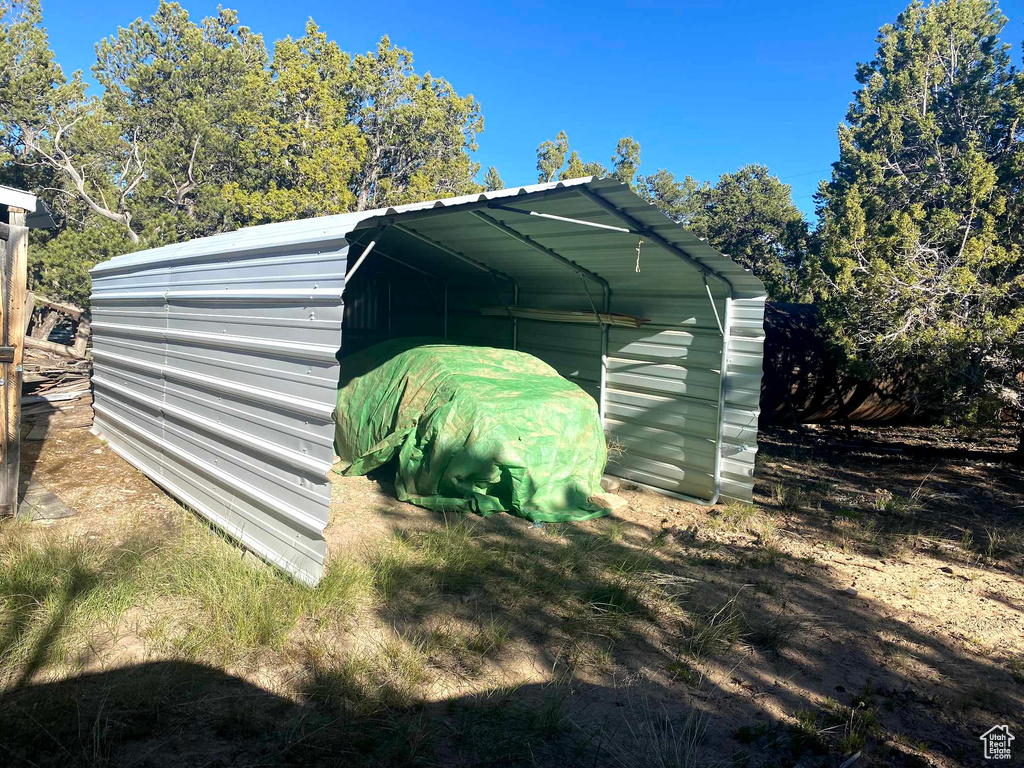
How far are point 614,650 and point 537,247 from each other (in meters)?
4.97

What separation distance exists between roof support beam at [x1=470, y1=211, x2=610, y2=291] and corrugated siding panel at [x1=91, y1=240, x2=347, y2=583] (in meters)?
2.48

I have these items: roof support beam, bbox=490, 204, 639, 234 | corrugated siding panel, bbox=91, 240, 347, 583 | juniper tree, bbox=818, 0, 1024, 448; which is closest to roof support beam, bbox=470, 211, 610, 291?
roof support beam, bbox=490, 204, 639, 234

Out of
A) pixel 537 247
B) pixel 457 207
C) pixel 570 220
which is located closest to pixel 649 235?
pixel 570 220

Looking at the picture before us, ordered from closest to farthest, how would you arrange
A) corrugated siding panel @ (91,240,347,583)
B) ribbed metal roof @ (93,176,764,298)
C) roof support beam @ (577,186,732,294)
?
corrugated siding panel @ (91,240,347,583) < ribbed metal roof @ (93,176,764,298) < roof support beam @ (577,186,732,294)

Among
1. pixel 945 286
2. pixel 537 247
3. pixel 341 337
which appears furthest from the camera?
pixel 945 286

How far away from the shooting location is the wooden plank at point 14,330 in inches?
208

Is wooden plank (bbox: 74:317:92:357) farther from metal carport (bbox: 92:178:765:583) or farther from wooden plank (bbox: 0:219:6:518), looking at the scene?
wooden plank (bbox: 0:219:6:518)

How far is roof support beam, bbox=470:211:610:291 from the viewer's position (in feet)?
23.2

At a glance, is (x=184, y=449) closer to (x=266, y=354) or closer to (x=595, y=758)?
(x=266, y=354)

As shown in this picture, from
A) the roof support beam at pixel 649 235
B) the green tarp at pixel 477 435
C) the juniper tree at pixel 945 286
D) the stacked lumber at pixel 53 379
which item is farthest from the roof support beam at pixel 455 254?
the stacked lumber at pixel 53 379

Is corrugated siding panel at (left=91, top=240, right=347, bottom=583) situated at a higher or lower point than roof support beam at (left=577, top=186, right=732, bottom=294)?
lower

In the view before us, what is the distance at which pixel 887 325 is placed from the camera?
8555 mm

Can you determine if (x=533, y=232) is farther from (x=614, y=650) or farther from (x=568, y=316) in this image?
(x=614, y=650)

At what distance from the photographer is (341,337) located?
18.2 ft
